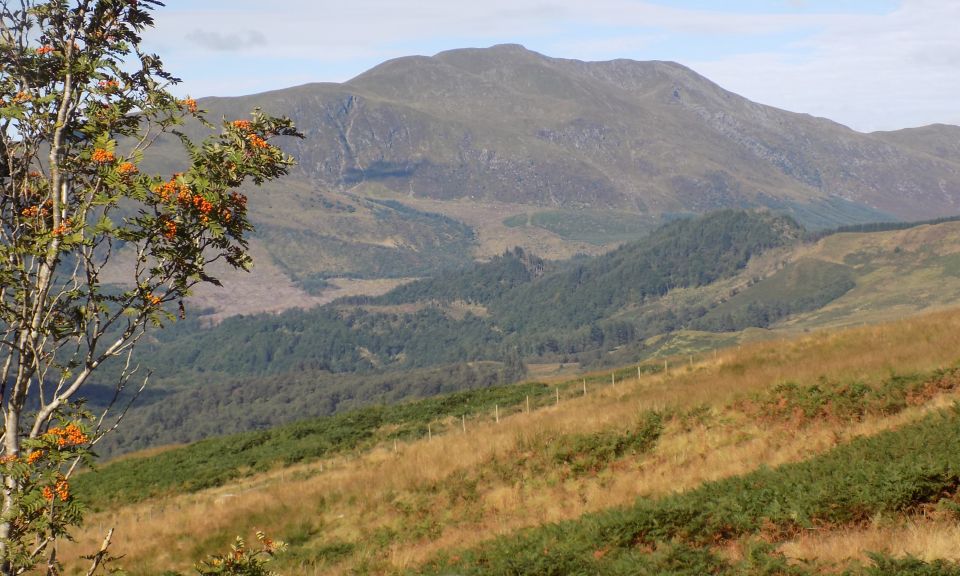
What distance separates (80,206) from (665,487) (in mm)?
18121

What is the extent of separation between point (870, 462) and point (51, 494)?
16.9 m

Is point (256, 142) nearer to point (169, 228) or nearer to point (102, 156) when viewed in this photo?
point (169, 228)

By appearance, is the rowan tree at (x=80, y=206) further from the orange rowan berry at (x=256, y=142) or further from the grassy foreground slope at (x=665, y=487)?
the grassy foreground slope at (x=665, y=487)

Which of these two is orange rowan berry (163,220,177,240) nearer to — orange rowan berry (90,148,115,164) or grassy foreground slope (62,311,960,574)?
orange rowan berry (90,148,115,164)

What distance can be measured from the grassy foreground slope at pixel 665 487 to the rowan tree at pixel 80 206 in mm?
10192

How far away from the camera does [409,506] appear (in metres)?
28.9

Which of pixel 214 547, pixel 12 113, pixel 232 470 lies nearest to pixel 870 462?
pixel 12 113

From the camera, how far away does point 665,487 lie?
2400cm

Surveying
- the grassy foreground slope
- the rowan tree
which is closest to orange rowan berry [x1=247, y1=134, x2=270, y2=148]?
the rowan tree

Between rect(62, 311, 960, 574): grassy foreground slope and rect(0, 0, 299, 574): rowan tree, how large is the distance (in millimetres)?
10192

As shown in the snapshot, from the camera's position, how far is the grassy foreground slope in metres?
17.5

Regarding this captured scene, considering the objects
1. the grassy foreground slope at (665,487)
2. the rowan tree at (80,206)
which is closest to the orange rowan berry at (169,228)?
the rowan tree at (80,206)

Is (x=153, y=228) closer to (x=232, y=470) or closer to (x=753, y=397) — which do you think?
(x=753, y=397)

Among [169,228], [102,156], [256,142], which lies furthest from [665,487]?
[102,156]
